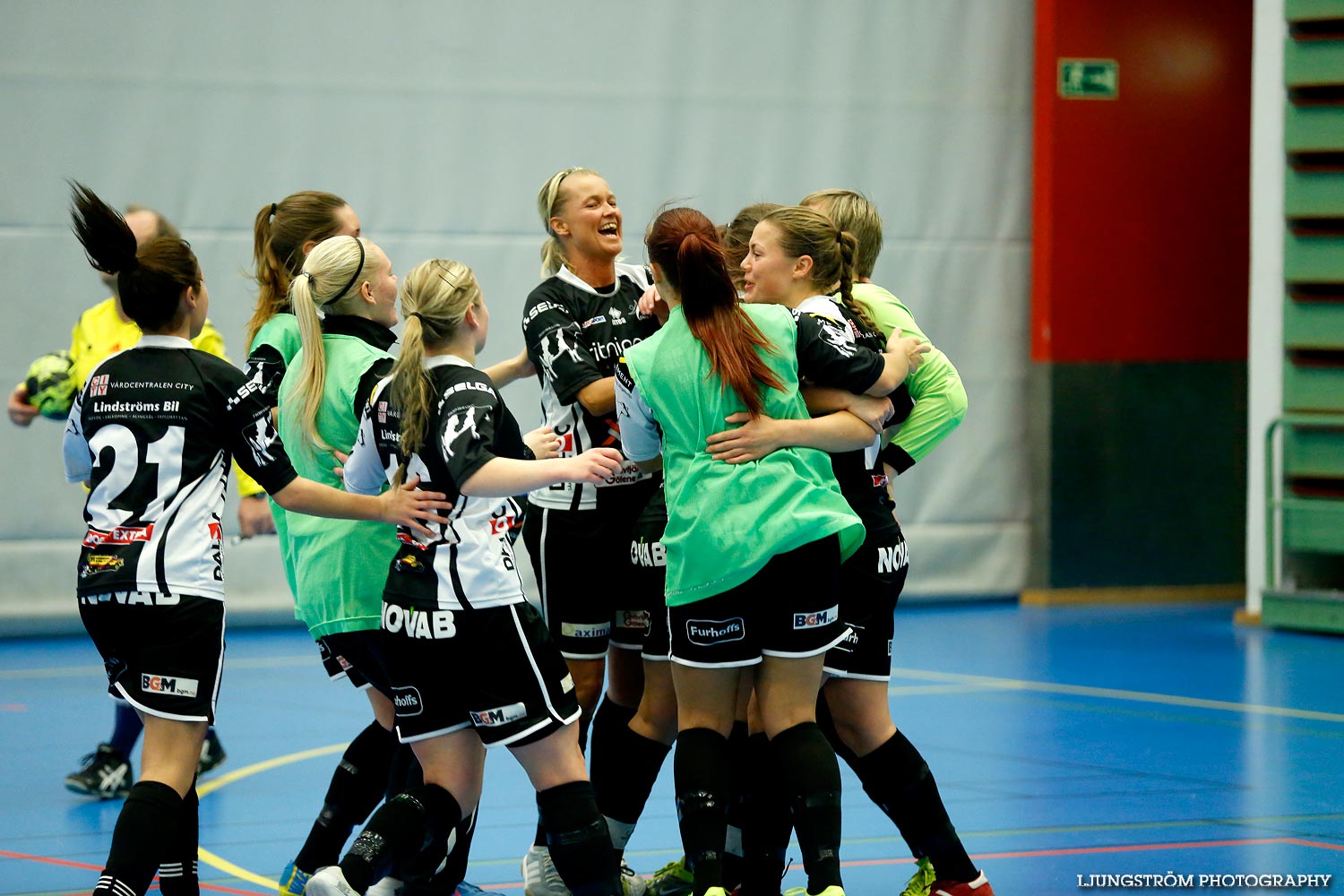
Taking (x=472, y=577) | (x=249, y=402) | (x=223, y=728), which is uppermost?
(x=249, y=402)

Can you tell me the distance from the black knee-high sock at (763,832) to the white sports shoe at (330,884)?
1.04 meters

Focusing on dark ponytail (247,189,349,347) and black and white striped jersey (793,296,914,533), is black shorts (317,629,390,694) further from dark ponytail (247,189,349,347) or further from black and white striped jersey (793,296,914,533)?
black and white striped jersey (793,296,914,533)

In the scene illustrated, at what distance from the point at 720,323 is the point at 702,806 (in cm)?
113

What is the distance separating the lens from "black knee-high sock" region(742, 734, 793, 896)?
444cm

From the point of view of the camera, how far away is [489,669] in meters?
3.93

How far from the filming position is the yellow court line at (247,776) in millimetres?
4934

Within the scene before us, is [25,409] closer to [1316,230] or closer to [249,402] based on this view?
[249,402]

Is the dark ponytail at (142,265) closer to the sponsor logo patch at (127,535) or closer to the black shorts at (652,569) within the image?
the sponsor logo patch at (127,535)

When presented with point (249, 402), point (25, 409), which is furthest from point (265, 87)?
point (249, 402)

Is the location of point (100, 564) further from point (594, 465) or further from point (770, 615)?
point (770, 615)

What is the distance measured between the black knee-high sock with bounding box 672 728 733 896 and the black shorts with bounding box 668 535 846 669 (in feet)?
0.71

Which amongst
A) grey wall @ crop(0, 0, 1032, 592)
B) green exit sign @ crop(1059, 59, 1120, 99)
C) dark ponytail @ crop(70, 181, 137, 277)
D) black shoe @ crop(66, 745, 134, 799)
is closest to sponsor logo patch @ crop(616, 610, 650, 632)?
dark ponytail @ crop(70, 181, 137, 277)

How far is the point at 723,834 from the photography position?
414 centimetres

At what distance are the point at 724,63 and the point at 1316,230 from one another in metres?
3.76
